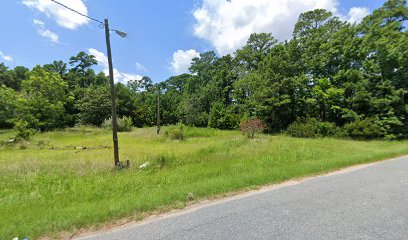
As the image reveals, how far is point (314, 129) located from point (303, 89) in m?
6.39

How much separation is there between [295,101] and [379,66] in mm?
8430

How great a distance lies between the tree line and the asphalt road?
54.1 ft

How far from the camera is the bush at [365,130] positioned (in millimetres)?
18000

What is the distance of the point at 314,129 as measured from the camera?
839 inches

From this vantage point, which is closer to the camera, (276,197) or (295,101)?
(276,197)

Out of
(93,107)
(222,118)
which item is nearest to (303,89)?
(222,118)

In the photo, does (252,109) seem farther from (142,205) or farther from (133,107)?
(142,205)

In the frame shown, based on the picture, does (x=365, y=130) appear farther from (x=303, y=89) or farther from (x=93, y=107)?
(x=93, y=107)

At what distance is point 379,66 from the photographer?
64.4 feet

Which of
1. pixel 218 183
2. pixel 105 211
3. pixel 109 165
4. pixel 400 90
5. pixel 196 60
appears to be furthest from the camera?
pixel 196 60

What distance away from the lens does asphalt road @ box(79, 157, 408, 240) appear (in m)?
3.40

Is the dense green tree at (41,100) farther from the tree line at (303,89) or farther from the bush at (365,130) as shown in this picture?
the bush at (365,130)

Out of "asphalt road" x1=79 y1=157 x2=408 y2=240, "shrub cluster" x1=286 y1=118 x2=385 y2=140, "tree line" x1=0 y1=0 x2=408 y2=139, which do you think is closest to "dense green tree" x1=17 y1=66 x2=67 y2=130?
"tree line" x1=0 y1=0 x2=408 y2=139

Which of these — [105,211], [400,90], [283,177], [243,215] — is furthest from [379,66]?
[105,211]
